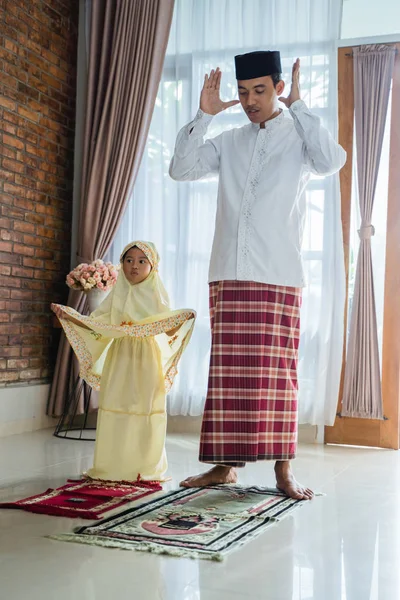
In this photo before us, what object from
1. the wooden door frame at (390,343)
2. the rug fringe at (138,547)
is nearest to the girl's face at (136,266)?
the rug fringe at (138,547)

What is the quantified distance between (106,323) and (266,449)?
2.98 ft

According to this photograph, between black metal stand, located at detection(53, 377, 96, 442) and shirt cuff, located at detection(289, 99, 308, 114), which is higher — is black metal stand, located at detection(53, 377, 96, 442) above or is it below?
below

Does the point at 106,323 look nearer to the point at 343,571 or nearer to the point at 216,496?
the point at 216,496

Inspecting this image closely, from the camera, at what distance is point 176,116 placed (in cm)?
493

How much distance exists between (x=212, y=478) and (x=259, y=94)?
1.60 meters

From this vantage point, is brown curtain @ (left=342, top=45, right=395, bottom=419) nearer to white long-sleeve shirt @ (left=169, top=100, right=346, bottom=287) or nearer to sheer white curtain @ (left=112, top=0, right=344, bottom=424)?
sheer white curtain @ (left=112, top=0, right=344, bottom=424)

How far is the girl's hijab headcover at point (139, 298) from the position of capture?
3373 mm

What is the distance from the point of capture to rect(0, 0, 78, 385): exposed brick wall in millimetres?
4598

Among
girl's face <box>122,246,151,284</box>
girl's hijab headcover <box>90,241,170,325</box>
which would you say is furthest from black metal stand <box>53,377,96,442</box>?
girl's face <box>122,246,151,284</box>

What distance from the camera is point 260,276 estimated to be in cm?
301

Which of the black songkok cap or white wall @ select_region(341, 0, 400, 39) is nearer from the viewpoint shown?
the black songkok cap

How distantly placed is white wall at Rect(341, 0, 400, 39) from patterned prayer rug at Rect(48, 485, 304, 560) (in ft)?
9.71

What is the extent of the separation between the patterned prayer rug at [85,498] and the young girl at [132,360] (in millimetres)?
103

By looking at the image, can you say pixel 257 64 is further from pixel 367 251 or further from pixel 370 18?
pixel 370 18
